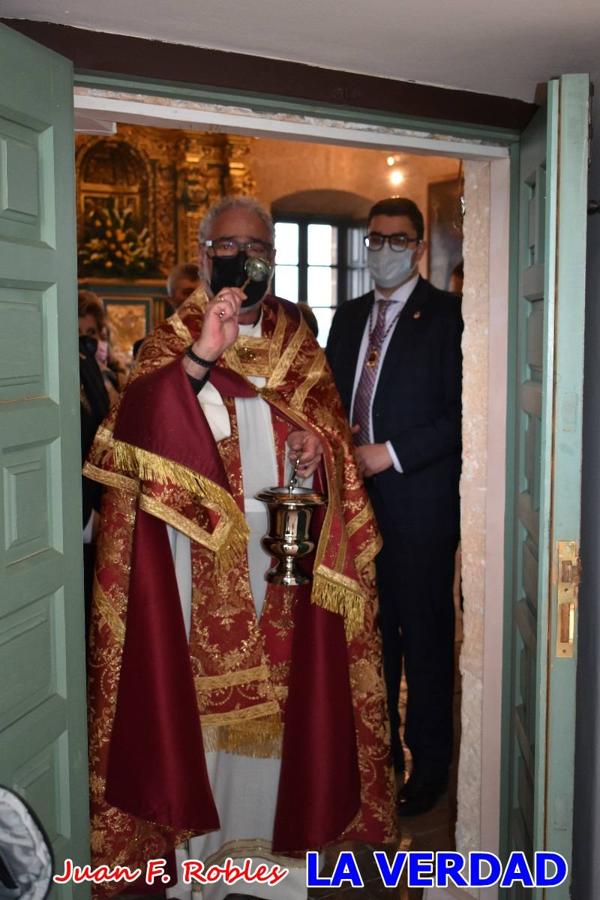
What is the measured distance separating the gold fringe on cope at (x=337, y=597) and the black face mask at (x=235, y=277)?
80 centimetres

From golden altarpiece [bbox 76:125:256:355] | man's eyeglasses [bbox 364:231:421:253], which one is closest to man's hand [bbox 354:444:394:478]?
man's eyeglasses [bbox 364:231:421:253]

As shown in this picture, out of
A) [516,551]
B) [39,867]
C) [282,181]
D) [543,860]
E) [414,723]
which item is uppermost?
[282,181]

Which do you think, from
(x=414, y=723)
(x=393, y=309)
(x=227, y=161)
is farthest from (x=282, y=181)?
(x=414, y=723)

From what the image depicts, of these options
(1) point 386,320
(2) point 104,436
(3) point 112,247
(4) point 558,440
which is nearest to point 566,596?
(4) point 558,440

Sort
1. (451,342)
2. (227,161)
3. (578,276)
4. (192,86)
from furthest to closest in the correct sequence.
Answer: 1. (227,161)
2. (451,342)
3. (192,86)
4. (578,276)

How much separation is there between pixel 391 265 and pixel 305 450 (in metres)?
1.08

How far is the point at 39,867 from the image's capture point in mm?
1545

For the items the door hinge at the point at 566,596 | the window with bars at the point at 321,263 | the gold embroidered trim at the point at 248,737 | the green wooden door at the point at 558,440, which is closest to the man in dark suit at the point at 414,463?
the gold embroidered trim at the point at 248,737

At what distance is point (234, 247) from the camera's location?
110 inches

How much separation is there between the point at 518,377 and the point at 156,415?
102 cm

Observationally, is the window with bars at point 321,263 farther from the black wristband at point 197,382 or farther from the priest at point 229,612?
the black wristband at point 197,382

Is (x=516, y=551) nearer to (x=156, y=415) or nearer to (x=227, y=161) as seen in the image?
(x=156, y=415)

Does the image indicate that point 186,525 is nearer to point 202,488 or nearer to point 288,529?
point 202,488

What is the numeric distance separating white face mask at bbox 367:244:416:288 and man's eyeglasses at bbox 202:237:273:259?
86 cm
